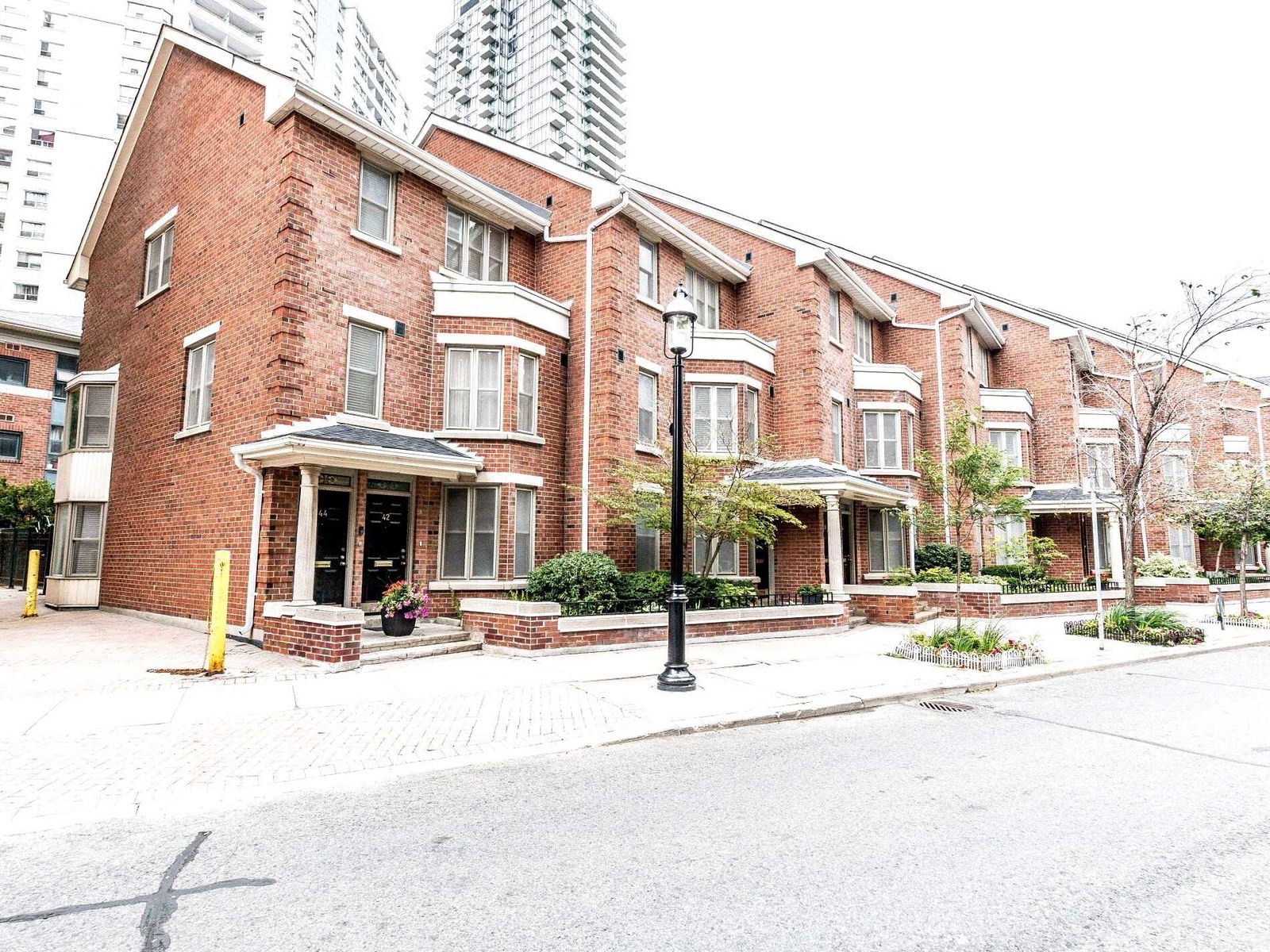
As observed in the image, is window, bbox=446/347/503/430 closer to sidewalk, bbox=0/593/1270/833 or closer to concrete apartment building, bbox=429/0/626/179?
sidewalk, bbox=0/593/1270/833

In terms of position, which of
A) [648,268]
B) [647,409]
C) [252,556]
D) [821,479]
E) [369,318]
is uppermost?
[648,268]

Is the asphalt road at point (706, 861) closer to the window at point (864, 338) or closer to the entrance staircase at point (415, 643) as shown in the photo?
the entrance staircase at point (415, 643)

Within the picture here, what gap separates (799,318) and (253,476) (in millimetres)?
13765

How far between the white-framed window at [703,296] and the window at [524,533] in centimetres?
734

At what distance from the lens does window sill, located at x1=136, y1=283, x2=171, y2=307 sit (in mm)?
15693

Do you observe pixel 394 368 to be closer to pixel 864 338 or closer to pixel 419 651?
pixel 419 651

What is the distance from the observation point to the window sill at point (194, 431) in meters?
13.6

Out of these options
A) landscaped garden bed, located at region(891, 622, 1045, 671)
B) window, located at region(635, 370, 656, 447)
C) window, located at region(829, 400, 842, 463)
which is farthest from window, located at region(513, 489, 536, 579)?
window, located at region(829, 400, 842, 463)

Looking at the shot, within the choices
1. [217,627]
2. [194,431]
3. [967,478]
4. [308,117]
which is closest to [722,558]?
[967,478]

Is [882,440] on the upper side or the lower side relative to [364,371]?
upper

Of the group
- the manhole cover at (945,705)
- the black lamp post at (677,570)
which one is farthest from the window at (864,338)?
the manhole cover at (945,705)

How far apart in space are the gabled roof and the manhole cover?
1284cm

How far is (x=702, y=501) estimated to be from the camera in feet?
45.8

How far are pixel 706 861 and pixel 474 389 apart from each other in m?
12.1
